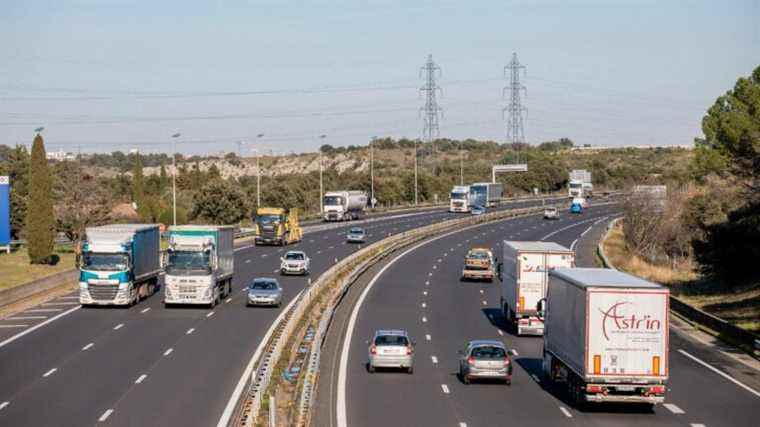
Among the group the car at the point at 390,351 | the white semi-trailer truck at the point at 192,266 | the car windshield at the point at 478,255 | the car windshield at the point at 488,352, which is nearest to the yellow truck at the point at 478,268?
the car windshield at the point at 478,255

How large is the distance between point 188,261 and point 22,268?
23.7 meters

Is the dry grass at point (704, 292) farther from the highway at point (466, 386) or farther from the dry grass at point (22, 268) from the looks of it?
the dry grass at point (22, 268)

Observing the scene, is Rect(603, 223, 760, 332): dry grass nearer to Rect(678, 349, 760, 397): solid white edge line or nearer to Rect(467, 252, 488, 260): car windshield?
Rect(678, 349, 760, 397): solid white edge line

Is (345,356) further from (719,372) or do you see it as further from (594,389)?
(719,372)

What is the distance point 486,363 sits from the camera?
30.7m

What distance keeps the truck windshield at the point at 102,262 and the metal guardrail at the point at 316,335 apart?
26.4ft

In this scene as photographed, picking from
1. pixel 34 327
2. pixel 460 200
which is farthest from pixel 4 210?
pixel 460 200

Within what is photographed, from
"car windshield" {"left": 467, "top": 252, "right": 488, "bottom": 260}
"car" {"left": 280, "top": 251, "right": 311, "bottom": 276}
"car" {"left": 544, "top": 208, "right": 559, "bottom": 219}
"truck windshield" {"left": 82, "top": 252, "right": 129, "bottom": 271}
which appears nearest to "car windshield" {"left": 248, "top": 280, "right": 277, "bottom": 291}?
"truck windshield" {"left": 82, "top": 252, "right": 129, "bottom": 271}

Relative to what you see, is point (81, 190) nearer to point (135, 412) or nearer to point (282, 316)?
point (282, 316)

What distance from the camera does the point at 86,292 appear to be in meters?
46.8

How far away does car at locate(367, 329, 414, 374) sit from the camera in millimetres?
32438

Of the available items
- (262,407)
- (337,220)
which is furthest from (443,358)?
(337,220)

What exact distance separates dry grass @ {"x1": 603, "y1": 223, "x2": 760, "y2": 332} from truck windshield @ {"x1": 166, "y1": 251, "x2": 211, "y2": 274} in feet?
82.6

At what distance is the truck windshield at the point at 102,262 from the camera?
46.2m
